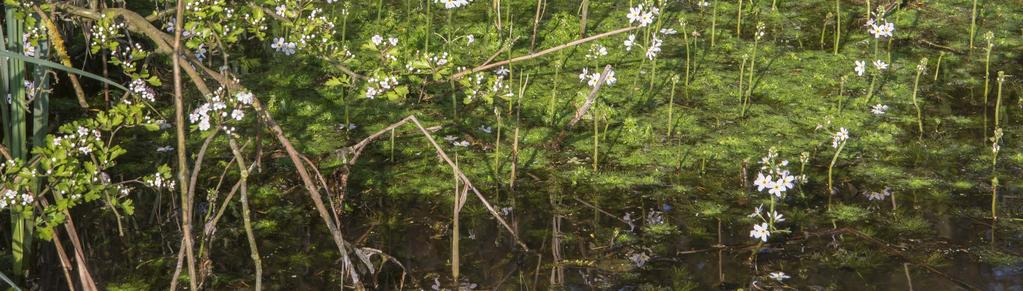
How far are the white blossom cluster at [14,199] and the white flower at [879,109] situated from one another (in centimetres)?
413

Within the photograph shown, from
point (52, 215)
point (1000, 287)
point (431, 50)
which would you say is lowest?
point (1000, 287)

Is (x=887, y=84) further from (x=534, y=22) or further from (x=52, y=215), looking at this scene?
(x=52, y=215)

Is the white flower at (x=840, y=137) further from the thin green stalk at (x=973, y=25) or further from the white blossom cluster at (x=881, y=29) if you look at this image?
the thin green stalk at (x=973, y=25)

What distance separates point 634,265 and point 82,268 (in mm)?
2058

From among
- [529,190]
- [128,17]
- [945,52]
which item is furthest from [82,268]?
[945,52]

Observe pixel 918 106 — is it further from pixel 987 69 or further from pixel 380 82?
pixel 380 82

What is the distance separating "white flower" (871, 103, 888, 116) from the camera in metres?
5.79

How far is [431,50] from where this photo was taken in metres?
6.61

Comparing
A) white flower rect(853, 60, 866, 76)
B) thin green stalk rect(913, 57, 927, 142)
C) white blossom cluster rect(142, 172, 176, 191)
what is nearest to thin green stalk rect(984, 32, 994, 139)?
thin green stalk rect(913, 57, 927, 142)

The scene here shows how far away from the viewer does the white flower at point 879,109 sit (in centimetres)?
579

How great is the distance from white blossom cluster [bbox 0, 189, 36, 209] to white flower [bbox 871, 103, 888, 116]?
4.13 m

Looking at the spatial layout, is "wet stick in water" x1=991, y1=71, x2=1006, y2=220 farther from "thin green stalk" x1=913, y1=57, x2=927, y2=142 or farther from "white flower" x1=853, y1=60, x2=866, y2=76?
"white flower" x1=853, y1=60, x2=866, y2=76

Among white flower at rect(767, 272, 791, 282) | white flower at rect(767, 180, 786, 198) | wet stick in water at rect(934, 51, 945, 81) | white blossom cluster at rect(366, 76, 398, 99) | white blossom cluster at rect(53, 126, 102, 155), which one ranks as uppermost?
white blossom cluster at rect(366, 76, 398, 99)

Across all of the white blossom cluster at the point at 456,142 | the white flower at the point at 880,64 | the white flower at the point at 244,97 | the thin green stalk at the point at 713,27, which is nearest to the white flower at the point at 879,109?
the white flower at the point at 880,64
